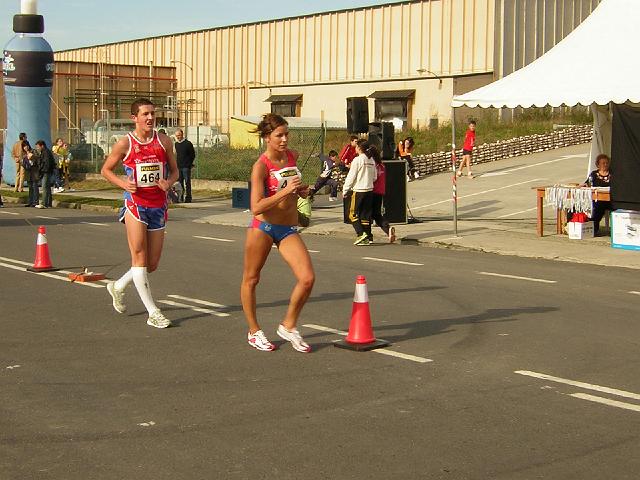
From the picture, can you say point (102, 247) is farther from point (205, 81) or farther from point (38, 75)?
point (205, 81)

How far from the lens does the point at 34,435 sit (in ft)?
20.7

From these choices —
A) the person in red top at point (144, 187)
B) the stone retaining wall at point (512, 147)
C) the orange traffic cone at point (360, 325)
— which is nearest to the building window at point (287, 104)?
the stone retaining wall at point (512, 147)

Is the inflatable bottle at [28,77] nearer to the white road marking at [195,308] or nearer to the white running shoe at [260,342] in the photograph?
the white road marking at [195,308]

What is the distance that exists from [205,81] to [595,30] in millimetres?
48416

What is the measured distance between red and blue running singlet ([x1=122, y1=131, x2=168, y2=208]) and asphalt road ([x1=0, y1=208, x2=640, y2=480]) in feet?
3.95

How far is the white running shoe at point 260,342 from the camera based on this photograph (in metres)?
8.73

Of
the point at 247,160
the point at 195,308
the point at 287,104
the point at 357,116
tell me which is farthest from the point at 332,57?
the point at 195,308

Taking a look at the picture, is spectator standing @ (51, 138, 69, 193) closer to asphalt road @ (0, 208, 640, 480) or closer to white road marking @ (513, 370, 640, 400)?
asphalt road @ (0, 208, 640, 480)

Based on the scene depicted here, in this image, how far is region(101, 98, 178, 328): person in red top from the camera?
9.79 m

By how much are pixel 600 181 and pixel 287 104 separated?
40495 mm

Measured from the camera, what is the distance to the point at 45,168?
26750 millimetres

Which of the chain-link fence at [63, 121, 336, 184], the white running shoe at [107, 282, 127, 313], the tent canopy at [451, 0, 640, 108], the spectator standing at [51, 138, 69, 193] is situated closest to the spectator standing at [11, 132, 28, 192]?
the spectator standing at [51, 138, 69, 193]

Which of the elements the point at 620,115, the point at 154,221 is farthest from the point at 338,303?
the point at 620,115

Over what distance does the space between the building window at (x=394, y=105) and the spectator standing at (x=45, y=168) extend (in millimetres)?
24702
